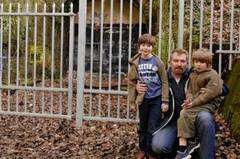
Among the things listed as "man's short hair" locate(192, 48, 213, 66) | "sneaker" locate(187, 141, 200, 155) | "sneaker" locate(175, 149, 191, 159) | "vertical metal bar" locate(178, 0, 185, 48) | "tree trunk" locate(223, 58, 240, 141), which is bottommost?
"sneaker" locate(175, 149, 191, 159)

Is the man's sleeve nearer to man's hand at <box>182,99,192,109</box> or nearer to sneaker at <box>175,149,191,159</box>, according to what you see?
man's hand at <box>182,99,192,109</box>

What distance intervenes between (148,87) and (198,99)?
92 cm

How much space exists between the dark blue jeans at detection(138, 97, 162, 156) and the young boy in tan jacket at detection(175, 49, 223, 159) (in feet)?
1.95

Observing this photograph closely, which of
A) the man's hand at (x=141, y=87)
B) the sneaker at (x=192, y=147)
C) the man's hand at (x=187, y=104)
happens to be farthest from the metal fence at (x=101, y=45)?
the sneaker at (x=192, y=147)

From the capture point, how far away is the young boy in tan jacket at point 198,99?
5.56 meters

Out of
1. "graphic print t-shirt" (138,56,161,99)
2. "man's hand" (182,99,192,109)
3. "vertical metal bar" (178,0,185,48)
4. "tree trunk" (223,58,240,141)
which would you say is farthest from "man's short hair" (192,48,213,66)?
"vertical metal bar" (178,0,185,48)

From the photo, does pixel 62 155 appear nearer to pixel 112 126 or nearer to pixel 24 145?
pixel 24 145

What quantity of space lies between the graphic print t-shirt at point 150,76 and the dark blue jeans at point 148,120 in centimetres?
9

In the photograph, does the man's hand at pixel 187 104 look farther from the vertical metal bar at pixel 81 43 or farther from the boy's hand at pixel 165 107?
the vertical metal bar at pixel 81 43

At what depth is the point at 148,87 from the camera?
20.8 ft

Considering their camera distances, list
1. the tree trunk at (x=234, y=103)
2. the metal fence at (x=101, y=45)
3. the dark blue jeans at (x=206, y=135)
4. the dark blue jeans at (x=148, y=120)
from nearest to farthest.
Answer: the dark blue jeans at (x=206, y=135)
the dark blue jeans at (x=148, y=120)
the tree trunk at (x=234, y=103)
the metal fence at (x=101, y=45)

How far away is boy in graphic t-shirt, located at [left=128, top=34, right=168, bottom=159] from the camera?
626 cm

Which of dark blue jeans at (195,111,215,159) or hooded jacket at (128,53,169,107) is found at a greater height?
hooded jacket at (128,53,169,107)

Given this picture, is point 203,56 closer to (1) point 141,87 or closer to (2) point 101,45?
(1) point 141,87
